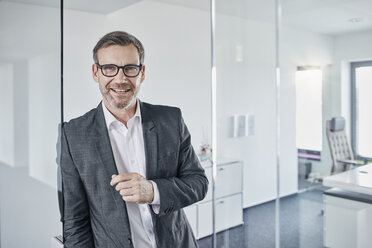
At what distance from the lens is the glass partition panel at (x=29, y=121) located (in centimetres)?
171

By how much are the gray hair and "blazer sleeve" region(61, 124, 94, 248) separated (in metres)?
0.49

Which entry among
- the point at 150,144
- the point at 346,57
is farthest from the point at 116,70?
the point at 346,57

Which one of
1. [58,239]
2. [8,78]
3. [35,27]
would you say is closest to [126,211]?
[58,239]

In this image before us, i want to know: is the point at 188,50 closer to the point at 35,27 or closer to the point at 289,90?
the point at 289,90

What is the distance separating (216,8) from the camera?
6.74 feet

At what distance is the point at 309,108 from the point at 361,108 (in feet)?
0.86

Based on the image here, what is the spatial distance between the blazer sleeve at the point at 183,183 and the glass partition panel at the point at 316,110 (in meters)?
0.55

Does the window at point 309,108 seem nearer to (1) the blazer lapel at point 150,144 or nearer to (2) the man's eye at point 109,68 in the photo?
(1) the blazer lapel at point 150,144

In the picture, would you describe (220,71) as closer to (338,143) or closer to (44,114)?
(338,143)

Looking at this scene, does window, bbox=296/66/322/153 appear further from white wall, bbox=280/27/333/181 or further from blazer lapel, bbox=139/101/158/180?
blazer lapel, bbox=139/101/158/180

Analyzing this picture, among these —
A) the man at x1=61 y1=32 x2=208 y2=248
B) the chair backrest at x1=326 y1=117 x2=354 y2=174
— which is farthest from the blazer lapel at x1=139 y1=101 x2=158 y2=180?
the chair backrest at x1=326 y1=117 x2=354 y2=174

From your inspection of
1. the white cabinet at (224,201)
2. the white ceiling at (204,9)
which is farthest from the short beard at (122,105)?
the white cabinet at (224,201)

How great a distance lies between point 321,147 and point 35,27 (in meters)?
1.60

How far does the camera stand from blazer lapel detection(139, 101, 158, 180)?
4.74ft
